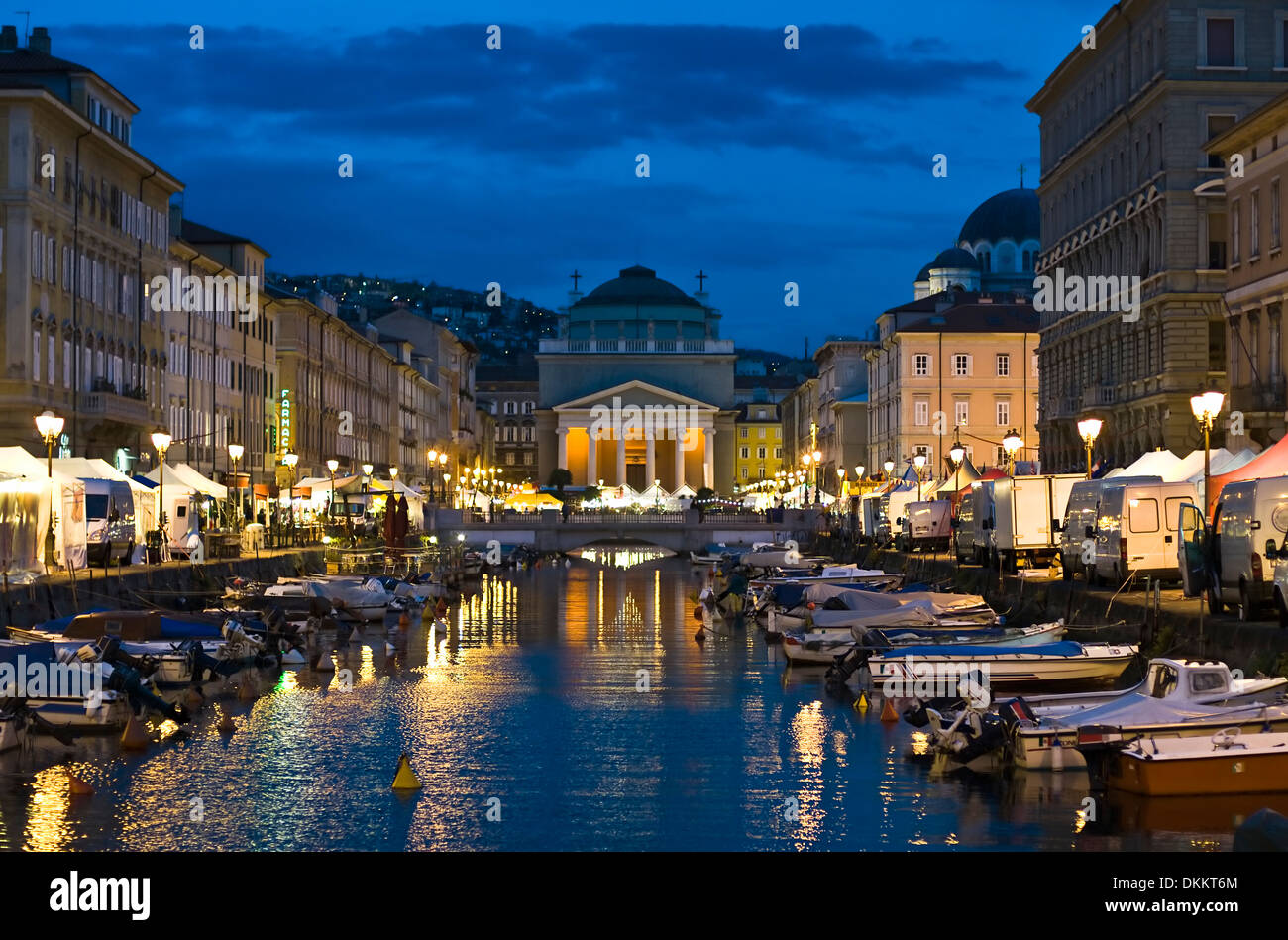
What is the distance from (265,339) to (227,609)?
60.1m

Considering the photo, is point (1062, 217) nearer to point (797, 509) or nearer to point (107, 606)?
point (797, 509)

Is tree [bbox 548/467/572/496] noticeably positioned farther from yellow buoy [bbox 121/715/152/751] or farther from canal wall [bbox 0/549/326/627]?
yellow buoy [bbox 121/715/152/751]

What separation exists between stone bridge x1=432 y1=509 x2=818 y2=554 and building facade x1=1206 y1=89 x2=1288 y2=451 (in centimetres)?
5182

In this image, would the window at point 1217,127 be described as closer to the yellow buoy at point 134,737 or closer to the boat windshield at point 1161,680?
the boat windshield at point 1161,680

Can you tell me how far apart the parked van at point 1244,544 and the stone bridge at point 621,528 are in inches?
3114

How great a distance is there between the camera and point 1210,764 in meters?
22.4

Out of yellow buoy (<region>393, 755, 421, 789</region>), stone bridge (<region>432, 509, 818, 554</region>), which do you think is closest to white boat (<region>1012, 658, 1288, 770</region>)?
yellow buoy (<region>393, 755, 421, 789</region>)

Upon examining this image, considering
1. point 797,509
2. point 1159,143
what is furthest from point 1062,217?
point 797,509

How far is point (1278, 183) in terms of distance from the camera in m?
58.0

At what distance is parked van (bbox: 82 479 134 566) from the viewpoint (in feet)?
168

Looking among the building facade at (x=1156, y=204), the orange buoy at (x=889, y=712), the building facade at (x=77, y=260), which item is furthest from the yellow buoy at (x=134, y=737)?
the building facade at (x=1156, y=204)

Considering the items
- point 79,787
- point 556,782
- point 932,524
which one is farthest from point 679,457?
point 79,787

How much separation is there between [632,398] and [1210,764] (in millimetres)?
171060

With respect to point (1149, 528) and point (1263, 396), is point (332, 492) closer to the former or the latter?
point (1263, 396)
